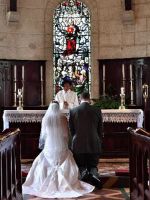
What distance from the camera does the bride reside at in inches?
260

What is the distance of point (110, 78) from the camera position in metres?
12.8

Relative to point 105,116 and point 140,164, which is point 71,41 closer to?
point 105,116

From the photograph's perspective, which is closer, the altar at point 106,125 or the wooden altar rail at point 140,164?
the wooden altar rail at point 140,164

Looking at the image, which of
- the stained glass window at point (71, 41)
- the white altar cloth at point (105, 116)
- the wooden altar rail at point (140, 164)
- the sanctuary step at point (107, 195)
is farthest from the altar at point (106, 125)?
the stained glass window at point (71, 41)

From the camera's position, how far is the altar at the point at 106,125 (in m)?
9.45

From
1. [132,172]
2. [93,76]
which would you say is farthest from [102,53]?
[132,172]

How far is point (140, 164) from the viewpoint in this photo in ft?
17.4

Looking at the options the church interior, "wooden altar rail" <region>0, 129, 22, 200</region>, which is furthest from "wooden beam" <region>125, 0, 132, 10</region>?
"wooden altar rail" <region>0, 129, 22, 200</region>

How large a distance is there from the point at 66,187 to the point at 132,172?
1204mm

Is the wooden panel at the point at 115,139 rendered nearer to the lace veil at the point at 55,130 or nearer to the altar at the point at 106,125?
the altar at the point at 106,125

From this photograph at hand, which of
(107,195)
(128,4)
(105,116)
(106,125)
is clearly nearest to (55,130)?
(107,195)

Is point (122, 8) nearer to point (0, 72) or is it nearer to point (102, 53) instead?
point (102, 53)

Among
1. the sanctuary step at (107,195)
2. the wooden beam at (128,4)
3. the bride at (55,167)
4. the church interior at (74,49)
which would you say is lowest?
the sanctuary step at (107,195)

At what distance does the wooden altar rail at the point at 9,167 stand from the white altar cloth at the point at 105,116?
325 centimetres
